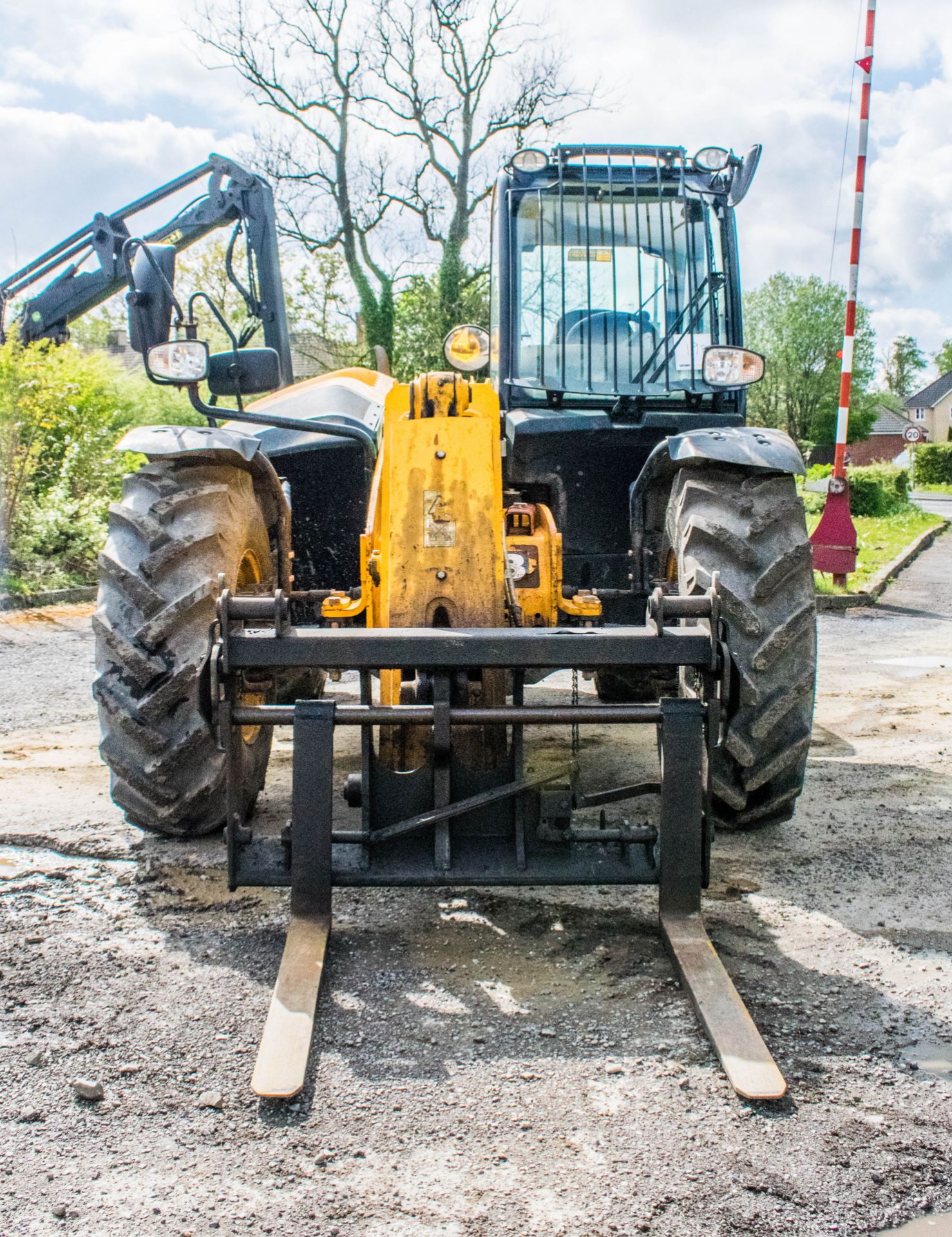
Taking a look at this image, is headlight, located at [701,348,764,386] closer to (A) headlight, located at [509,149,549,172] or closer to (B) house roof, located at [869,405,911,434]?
(A) headlight, located at [509,149,549,172]

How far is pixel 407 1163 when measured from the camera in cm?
249

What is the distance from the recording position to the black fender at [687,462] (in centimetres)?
440

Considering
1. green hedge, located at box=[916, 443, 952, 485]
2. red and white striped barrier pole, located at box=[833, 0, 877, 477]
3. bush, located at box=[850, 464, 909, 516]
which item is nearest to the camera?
red and white striped barrier pole, located at box=[833, 0, 877, 477]

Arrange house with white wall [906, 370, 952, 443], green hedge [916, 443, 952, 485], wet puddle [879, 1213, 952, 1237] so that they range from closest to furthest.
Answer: wet puddle [879, 1213, 952, 1237], green hedge [916, 443, 952, 485], house with white wall [906, 370, 952, 443]

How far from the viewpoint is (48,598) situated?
487 inches

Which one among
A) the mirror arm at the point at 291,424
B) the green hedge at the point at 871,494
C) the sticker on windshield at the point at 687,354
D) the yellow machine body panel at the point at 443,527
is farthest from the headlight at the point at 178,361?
the green hedge at the point at 871,494

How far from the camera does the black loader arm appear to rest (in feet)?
21.7

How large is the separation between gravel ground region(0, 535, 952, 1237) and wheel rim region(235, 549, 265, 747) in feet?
1.61

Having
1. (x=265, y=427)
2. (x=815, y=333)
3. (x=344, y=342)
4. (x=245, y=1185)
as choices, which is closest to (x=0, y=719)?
(x=265, y=427)

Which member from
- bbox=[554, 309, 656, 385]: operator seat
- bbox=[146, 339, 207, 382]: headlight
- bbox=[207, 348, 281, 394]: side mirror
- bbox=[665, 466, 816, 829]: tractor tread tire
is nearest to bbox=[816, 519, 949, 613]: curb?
bbox=[554, 309, 656, 385]: operator seat

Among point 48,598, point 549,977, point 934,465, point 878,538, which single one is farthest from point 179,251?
point 934,465

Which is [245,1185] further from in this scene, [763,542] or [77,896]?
[763,542]

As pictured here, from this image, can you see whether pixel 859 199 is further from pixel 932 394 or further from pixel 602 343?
pixel 932 394

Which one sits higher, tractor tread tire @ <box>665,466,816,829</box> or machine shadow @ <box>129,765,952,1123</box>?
tractor tread tire @ <box>665,466,816,829</box>
